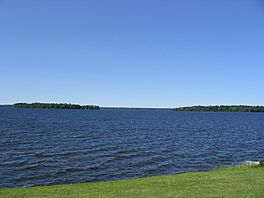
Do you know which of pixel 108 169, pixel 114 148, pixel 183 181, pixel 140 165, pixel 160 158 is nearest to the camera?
pixel 183 181

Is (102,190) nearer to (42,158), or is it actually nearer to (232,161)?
(42,158)

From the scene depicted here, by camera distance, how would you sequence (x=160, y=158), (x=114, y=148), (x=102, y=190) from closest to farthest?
(x=102, y=190) < (x=160, y=158) < (x=114, y=148)

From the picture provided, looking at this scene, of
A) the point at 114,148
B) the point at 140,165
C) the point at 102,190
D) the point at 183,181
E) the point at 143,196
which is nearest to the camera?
the point at 143,196

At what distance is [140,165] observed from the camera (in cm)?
2462

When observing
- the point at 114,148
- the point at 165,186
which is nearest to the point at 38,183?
the point at 165,186

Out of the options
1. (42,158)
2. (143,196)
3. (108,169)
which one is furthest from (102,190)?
→ (42,158)

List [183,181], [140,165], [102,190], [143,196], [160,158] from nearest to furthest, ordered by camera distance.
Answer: [143,196]
[102,190]
[183,181]
[140,165]
[160,158]

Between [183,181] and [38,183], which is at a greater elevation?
[183,181]

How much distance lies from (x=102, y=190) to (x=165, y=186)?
254 cm

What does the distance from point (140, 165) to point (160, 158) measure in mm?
3503

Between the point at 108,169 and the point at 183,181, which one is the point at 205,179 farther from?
the point at 108,169

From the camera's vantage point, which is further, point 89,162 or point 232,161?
point 232,161

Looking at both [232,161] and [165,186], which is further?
[232,161]

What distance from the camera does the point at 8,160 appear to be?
82.2 feet
